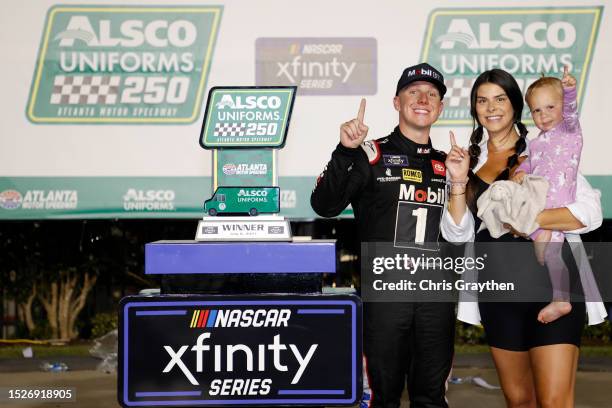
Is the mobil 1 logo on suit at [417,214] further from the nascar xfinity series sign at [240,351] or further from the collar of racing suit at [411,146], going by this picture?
the nascar xfinity series sign at [240,351]

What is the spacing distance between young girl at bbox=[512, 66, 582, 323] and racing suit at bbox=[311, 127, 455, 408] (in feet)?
1.34

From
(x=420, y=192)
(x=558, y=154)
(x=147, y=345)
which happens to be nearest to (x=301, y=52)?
(x=420, y=192)

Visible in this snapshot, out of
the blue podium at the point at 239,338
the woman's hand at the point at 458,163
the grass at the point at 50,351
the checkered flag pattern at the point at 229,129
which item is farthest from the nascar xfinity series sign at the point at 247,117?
the grass at the point at 50,351

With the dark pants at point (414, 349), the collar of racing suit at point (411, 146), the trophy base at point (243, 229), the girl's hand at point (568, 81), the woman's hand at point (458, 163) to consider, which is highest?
the girl's hand at point (568, 81)

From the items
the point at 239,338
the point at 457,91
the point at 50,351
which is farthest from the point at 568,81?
the point at 50,351

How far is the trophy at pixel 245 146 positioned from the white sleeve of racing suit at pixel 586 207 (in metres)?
1.09

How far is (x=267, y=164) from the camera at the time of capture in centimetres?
300

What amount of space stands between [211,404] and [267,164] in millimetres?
932

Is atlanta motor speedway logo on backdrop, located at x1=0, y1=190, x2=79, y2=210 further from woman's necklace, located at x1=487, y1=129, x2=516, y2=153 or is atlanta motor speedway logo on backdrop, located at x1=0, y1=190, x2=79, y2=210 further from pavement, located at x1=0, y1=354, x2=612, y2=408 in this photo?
woman's necklace, located at x1=487, y1=129, x2=516, y2=153

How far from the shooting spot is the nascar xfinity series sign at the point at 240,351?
8.63 ft

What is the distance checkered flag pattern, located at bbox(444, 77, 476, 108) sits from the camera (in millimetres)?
4777

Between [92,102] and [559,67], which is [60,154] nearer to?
[92,102]

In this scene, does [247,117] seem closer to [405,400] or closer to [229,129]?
[229,129]

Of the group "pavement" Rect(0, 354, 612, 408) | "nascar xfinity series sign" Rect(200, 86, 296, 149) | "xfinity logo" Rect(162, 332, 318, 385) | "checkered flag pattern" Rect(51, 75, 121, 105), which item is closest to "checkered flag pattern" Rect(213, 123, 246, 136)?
"nascar xfinity series sign" Rect(200, 86, 296, 149)
